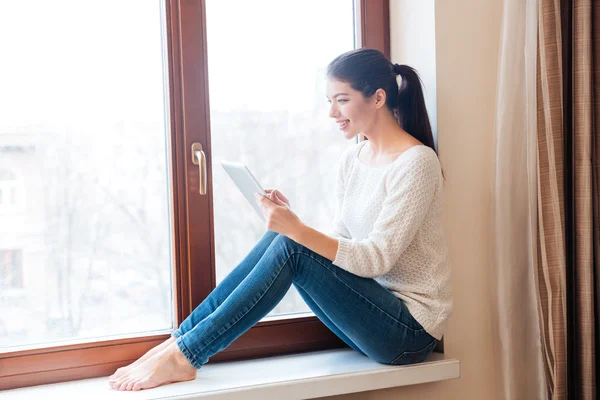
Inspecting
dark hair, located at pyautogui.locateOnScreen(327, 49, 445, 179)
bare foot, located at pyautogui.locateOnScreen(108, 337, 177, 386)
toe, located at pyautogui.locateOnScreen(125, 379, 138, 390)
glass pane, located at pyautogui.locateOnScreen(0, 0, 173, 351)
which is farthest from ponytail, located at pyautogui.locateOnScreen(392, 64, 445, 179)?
toe, located at pyautogui.locateOnScreen(125, 379, 138, 390)

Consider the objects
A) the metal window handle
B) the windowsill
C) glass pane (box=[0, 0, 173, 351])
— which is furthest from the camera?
the metal window handle

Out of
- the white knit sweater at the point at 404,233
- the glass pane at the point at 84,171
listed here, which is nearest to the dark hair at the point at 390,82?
the white knit sweater at the point at 404,233

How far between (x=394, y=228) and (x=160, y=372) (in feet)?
2.17

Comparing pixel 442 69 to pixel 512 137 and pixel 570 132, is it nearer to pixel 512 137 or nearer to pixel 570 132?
pixel 512 137

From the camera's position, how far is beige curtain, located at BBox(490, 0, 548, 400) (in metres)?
1.81

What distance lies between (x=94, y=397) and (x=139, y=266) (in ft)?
1.27

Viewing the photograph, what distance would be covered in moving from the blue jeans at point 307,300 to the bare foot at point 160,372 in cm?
2

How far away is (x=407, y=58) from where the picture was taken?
1963mm

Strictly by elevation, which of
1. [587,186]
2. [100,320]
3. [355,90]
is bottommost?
[100,320]

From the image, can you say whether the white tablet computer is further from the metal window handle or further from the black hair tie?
the black hair tie

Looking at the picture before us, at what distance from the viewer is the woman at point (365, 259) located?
61.5 inches

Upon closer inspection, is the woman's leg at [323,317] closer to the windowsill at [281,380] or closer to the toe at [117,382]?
the windowsill at [281,380]

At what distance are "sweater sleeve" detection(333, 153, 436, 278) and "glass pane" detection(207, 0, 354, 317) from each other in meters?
0.39

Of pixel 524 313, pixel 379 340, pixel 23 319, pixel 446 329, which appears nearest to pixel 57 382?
pixel 23 319
